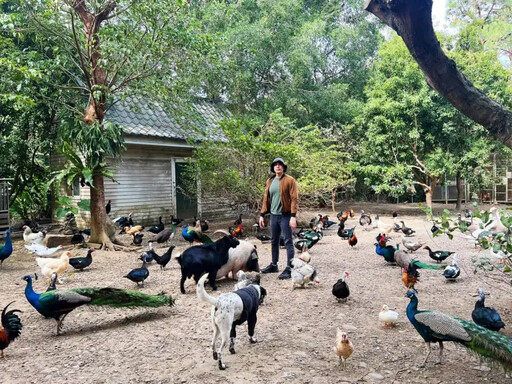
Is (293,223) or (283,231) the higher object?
(293,223)

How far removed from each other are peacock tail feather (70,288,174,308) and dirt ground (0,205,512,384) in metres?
0.29

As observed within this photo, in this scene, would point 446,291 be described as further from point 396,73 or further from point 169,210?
point 396,73

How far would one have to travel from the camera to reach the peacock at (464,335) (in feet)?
10.6

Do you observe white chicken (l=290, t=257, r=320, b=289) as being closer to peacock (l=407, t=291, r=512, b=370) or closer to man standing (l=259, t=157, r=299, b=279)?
man standing (l=259, t=157, r=299, b=279)

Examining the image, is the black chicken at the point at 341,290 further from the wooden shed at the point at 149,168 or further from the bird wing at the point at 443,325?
the wooden shed at the point at 149,168

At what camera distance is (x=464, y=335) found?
11.4 feet

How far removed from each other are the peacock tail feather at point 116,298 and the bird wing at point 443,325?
10.4 ft

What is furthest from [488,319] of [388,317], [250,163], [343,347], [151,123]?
[151,123]

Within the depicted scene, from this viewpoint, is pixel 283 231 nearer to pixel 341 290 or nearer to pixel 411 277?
pixel 341 290

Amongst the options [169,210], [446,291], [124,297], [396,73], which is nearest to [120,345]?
[124,297]

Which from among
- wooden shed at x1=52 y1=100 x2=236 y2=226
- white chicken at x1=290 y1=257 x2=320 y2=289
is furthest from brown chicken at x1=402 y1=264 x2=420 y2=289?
wooden shed at x1=52 y1=100 x2=236 y2=226

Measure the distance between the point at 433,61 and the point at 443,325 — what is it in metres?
2.39

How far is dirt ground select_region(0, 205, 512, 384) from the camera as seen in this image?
3.68 m

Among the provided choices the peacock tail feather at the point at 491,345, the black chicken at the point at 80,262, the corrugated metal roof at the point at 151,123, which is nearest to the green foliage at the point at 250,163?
the corrugated metal roof at the point at 151,123
